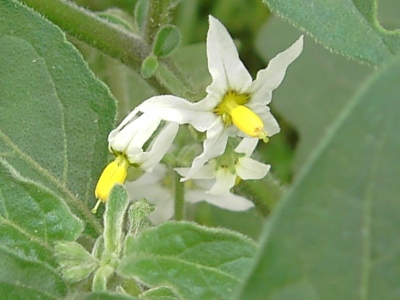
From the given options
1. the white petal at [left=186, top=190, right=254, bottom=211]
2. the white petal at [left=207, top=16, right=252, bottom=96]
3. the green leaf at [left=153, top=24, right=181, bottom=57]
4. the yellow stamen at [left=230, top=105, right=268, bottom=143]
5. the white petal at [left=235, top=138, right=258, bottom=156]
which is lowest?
the white petal at [left=186, top=190, right=254, bottom=211]

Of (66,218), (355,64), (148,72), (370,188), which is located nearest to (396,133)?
(370,188)

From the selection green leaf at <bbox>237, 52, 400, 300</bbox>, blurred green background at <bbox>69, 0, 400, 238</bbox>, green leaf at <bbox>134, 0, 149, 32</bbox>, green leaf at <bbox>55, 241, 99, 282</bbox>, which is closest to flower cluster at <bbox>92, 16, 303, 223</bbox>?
green leaf at <bbox>55, 241, 99, 282</bbox>

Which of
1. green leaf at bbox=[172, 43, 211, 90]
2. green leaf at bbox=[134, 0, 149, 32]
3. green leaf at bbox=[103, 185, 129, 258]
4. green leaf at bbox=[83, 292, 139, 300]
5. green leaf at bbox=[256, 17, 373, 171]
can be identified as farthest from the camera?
green leaf at bbox=[256, 17, 373, 171]

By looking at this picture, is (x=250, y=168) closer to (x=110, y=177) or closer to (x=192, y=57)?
(x=110, y=177)

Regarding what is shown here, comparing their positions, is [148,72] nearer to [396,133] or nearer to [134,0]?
[396,133]

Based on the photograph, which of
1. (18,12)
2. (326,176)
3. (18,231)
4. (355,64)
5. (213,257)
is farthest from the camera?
(355,64)

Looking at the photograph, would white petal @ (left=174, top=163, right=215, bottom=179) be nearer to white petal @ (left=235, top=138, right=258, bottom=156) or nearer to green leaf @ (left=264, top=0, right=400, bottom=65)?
white petal @ (left=235, top=138, right=258, bottom=156)

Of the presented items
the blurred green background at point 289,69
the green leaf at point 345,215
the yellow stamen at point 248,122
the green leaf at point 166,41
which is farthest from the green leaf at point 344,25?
the blurred green background at point 289,69
